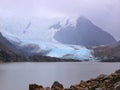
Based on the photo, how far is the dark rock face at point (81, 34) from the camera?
121 metres

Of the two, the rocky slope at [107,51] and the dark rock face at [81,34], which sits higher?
the dark rock face at [81,34]

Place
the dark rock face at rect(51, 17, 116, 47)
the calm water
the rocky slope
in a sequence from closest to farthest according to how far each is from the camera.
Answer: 1. the calm water
2. the dark rock face at rect(51, 17, 116, 47)
3. the rocky slope

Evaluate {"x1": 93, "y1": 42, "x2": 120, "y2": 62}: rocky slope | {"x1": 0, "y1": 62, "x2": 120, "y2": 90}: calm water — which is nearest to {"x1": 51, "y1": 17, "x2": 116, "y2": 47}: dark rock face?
{"x1": 93, "y1": 42, "x2": 120, "y2": 62}: rocky slope

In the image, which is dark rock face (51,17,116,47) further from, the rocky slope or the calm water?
the calm water

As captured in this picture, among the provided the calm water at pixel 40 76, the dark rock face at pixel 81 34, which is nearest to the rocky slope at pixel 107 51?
the dark rock face at pixel 81 34

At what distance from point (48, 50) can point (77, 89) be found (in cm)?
8184

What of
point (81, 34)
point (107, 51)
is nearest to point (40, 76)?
point (81, 34)

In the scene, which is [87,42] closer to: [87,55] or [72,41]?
[72,41]

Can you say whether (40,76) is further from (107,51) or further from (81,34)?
(107,51)

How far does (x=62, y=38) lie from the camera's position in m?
119

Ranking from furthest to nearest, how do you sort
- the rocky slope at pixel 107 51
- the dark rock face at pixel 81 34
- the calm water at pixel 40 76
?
the rocky slope at pixel 107 51, the dark rock face at pixel 81 34, the calm water at pixel 40 76

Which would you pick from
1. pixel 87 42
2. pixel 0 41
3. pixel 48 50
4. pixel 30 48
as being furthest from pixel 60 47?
pixel 87 42

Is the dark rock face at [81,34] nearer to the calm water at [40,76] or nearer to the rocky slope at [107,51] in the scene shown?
the rocky slope at [107,51]

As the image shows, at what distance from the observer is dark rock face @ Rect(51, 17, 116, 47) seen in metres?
121
